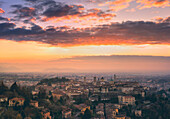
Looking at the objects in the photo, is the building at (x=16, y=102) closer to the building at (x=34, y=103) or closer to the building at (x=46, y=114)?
the building at (x=34, y=103)

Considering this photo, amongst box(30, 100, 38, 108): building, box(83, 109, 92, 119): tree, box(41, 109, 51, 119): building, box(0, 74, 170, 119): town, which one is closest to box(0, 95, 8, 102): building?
box(0, 74, 170, 119): town

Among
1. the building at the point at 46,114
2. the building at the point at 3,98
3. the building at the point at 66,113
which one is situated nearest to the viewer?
the building at the point at 46,114

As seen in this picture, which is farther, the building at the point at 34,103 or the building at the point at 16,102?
the building at the point at 34,103

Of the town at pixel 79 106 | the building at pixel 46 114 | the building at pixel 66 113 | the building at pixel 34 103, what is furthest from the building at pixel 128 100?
the building at pixel 34 103

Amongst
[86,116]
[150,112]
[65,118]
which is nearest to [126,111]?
[150,112]

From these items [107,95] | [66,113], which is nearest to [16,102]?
[66,113]

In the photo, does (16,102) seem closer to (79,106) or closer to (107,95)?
(79,106)

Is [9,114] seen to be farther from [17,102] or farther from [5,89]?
[5,89]

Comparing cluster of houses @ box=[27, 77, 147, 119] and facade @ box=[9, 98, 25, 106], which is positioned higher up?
facade @ box=[9, 98, 25, 106]

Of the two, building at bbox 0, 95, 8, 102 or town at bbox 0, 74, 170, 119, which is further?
building at bbox 0, 95, 8, 102

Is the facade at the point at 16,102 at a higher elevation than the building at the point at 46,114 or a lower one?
higher

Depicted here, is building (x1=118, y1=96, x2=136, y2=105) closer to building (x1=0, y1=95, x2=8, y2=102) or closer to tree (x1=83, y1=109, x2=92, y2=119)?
tree (x1=83, y1=109, x2=92, y2=119)
